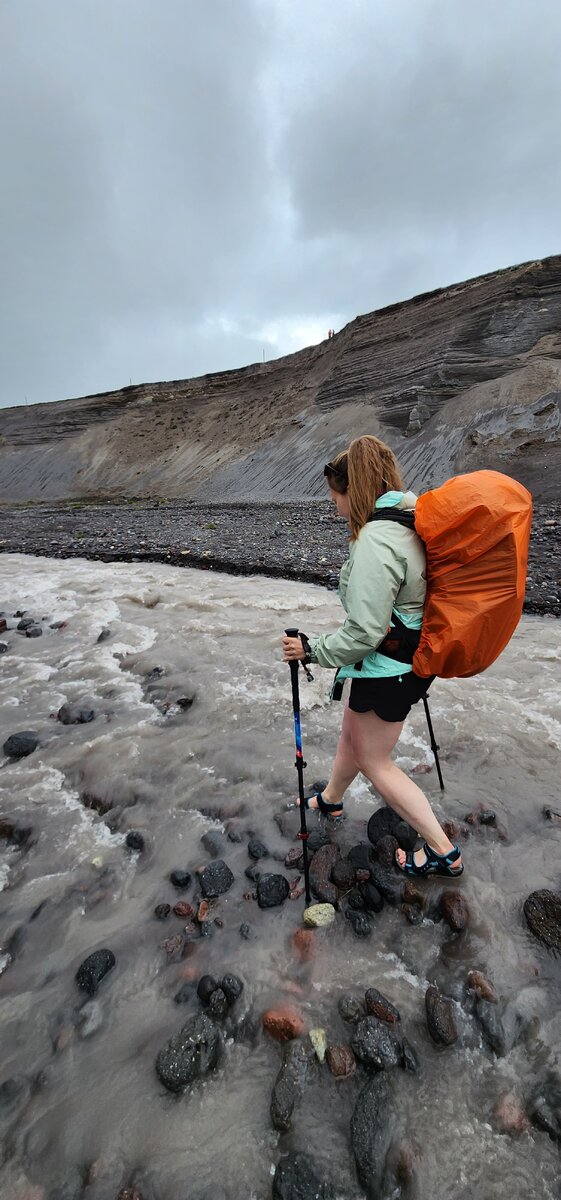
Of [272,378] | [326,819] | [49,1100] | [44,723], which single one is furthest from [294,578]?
[272,378]

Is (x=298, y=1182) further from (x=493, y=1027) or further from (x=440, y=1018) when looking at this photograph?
(x=493, y=1027)

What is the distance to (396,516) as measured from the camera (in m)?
2.96

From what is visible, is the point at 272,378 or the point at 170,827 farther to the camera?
the point at 272,378

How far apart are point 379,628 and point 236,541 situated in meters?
16.0

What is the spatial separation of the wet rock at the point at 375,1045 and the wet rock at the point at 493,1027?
0.50 m

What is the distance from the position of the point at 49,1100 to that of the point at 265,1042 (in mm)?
1156

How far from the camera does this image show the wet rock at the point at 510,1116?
2.30 m

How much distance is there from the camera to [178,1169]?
2215mm

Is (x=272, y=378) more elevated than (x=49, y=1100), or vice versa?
(x=272, y=378)

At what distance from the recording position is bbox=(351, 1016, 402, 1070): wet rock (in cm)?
254

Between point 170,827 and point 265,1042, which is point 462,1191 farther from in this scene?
point 170,827

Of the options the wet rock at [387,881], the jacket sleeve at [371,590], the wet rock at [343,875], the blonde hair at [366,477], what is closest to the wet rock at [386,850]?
the wet rock at [387,881]

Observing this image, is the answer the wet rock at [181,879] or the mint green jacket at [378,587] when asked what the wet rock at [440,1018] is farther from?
the mint green jacket at [378,587]

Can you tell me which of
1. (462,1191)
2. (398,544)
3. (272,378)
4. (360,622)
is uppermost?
(272,378)
